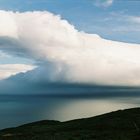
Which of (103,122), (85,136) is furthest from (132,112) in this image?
(85,136)

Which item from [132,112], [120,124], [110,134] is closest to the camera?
[110,134]

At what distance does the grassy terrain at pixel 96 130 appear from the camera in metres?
94.5

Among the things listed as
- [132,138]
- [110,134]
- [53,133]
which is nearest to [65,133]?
[53,133]

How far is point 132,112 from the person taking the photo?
124m

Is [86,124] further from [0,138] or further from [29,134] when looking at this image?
[0,138]

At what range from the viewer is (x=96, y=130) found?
4085 inches

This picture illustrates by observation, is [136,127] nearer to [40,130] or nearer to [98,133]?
[98,133]

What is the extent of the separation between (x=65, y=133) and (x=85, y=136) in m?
6.15

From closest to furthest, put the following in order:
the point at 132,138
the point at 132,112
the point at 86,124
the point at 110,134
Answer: the point at 132,138
the point at 110,134
the point at 86,124
the point at 132,112

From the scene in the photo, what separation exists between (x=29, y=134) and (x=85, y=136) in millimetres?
13256

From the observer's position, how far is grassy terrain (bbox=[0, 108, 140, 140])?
3720 inches

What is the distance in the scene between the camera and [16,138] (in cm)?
9538

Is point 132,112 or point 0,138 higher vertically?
point 132,112

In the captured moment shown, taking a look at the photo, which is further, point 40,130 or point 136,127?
point 40,130
